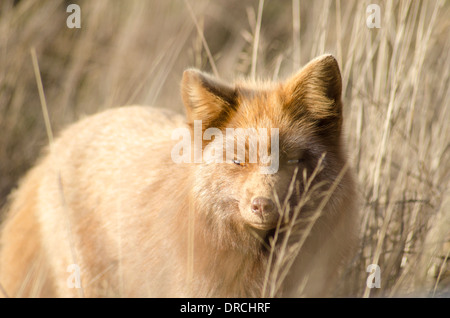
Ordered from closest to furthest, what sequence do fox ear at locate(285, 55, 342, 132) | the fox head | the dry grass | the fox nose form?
the fox nose
the fox head
fox ear at locate(285, 55, 342, 132)
the dry grass

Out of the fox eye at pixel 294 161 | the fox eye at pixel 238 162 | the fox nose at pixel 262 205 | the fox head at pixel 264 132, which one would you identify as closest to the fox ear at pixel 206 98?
the fox head at pixel 264 132

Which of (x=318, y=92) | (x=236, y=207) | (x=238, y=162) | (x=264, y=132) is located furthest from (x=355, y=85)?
(x=236, y=207)

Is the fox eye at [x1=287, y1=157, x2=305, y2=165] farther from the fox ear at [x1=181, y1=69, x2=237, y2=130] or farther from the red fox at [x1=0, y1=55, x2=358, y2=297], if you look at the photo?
the fox ear at [x1=181, y1=69, x2=237, y2=130]

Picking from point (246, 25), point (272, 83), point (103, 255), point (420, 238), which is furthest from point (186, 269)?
point (246, 25)

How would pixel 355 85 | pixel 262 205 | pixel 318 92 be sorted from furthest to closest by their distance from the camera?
pixel 355 85, pixel 318 92, pixel 262 205

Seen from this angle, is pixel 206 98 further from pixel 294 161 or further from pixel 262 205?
pixel 262 205

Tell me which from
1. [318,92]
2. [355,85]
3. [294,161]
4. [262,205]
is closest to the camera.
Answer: [262,205]

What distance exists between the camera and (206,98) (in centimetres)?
370

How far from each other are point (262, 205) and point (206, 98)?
2.75 ft

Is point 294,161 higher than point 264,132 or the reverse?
the reverse

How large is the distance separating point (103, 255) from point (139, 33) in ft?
15.3

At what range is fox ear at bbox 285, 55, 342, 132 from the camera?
11.8ft

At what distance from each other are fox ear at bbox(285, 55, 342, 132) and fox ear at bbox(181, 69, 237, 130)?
380 mm

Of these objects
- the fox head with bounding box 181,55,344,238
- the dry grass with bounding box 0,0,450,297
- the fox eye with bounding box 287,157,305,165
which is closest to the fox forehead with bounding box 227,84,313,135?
the fox head with bounding box 181,55,344,238
